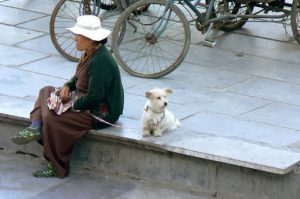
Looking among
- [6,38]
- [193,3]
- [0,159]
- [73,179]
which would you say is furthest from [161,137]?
[6,38]

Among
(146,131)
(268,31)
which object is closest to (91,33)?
(146,131)

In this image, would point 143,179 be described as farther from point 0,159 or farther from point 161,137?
point 0,159

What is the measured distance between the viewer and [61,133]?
677 centimetres

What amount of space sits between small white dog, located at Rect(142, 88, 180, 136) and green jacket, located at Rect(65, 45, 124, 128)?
30 centimetres

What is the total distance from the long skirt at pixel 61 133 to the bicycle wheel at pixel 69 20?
2110mm

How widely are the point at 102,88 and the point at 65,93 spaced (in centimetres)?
40

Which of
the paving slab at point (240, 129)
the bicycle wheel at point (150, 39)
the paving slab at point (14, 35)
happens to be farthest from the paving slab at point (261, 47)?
the paving slab at point (14, 35)

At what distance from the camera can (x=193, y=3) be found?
30.1 ft

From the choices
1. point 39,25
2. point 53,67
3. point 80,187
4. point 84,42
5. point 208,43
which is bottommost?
point 80,187

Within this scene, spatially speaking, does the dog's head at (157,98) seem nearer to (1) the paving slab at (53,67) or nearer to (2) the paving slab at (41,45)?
(1) the paving slab at (53,67)

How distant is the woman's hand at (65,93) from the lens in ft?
22.5

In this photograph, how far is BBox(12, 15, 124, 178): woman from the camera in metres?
6.65

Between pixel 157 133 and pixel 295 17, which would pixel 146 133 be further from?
pixel 295 17

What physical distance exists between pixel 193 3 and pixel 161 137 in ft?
9.39
